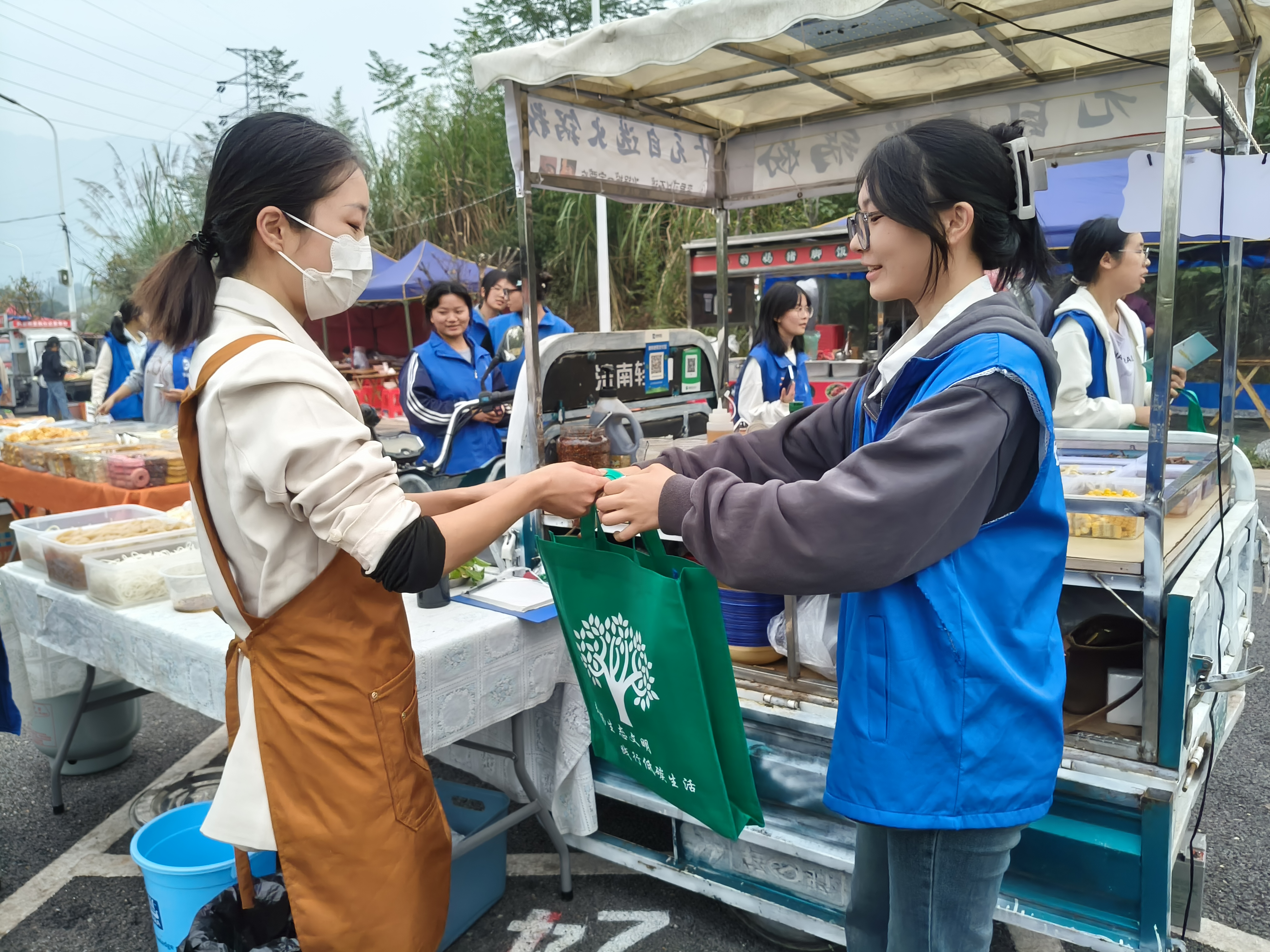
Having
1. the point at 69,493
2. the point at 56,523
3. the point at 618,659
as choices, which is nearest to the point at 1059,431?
the point at 618,659

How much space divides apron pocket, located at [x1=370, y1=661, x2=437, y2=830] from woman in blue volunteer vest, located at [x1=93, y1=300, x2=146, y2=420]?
697 centimetres

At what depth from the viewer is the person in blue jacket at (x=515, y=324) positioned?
5688 millimetres

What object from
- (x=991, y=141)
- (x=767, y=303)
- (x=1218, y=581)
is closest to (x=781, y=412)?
(x=767, y=303)

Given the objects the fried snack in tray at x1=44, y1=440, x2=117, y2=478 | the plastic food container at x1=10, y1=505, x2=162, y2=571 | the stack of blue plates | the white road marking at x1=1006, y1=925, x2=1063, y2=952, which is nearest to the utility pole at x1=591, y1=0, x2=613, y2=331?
the fried snack in tray at x1=44, y1=440, x2=117, y2=478

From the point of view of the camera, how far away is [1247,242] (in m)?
10.4

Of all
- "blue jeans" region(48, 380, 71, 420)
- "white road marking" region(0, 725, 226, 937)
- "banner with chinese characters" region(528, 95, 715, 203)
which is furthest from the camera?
"blue jeans" region(48, 380, 71, 420)

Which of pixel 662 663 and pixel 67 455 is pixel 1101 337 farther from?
pixel 67 455

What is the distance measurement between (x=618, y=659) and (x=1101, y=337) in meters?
2.50

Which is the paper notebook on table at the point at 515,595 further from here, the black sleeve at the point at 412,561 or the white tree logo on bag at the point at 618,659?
the black sleeve at the point at 412,561

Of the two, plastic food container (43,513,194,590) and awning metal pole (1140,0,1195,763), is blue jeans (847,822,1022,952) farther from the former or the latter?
plastic food container (43,513,194,590)

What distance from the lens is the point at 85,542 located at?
3.05 meters

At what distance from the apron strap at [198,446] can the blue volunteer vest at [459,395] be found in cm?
366

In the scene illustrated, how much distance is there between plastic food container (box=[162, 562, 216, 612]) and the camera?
264 cm

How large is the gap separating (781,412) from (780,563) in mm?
3359
